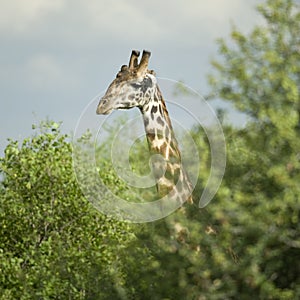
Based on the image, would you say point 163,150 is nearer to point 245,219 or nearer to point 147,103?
point 147,103

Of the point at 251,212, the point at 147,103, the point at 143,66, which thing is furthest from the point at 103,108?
the point at 251,212

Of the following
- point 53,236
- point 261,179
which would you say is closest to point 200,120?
point 261,179

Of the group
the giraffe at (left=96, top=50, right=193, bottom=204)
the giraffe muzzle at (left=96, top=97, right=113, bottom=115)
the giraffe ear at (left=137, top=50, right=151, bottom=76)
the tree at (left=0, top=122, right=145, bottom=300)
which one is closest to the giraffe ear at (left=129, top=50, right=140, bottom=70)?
the giraffe at (left=96, top=50, right=193, bottom=204)

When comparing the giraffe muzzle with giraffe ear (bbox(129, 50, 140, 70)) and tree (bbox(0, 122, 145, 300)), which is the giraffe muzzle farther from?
tree (bbox(0, 122, 145, 300))

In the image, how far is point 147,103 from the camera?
40.9 feet

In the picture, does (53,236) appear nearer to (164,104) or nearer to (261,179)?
(164,104)

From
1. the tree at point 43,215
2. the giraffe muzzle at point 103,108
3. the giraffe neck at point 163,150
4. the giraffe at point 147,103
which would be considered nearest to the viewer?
the giraffe neck at point 163,150

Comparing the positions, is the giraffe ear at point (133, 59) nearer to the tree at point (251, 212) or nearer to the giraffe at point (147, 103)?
the giraffe at point (147, 103)

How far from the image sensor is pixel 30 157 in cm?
1750

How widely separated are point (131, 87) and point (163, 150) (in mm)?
1040

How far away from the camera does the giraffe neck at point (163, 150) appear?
10961mm

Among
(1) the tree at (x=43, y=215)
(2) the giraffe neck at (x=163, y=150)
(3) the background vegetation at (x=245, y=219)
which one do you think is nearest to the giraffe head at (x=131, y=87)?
(2) the giraffe neck at (x=163, y=150)

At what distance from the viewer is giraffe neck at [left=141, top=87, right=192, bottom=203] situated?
10961 mm

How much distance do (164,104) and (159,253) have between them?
409cm
